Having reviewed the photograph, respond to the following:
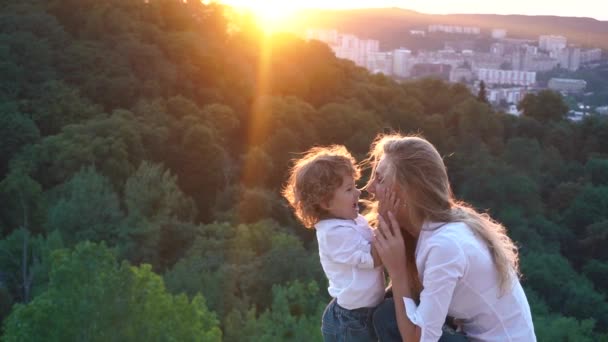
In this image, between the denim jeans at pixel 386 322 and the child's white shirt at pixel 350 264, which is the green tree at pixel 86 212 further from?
the denim jeans at pixel 386 322

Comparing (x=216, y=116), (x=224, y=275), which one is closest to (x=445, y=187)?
(x=224, y=275)

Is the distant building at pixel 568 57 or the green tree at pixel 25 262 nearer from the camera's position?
the green tree at pixel 25 262

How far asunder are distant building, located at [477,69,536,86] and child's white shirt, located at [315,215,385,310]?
48.7 m

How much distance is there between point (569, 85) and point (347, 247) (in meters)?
46.4

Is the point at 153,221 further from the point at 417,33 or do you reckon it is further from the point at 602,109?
the point at 417,33

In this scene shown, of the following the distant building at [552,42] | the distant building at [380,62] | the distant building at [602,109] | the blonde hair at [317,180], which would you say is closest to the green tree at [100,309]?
the blonde hair at [317,180]

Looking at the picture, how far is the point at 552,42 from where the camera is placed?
5312cm

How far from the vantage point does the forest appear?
11.5 metres

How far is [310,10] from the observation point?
144ft

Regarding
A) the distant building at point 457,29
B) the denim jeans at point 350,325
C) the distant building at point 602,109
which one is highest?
the denim jeans at point 350,325

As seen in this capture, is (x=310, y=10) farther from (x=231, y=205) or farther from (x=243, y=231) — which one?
(x=243, y=231)

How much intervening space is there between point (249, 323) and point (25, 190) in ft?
25.2

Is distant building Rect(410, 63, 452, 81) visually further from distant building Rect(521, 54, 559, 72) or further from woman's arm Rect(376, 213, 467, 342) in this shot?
woman's arm Rect(376, 213, 467, 342)

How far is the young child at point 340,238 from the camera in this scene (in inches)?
102
